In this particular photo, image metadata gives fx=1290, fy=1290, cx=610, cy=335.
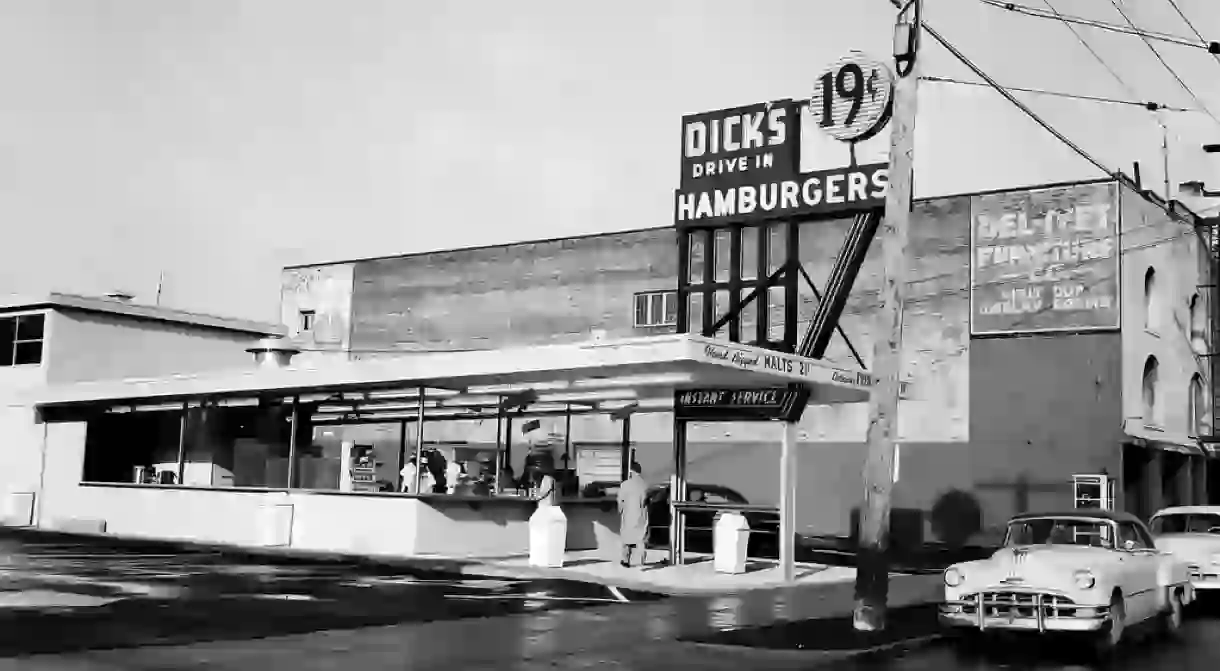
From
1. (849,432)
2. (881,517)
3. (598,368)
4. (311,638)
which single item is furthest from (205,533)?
(849,432)

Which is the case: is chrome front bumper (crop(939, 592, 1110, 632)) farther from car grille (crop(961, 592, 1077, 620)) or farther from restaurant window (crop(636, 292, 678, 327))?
restaurant window (crop(636, 292, 678, 327))

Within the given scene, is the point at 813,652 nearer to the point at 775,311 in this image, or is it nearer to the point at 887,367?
the point at 887,367

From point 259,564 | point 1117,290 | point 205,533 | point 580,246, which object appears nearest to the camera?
point 259,564

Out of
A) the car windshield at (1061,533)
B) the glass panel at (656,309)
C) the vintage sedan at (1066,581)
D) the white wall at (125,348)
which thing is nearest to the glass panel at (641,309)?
the glass panel at (656,309)

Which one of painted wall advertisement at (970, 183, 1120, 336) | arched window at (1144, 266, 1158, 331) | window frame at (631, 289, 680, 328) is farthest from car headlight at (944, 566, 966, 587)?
window frame at (631, 289, 680, 328)

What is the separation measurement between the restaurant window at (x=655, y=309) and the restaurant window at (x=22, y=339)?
2073 centimetres

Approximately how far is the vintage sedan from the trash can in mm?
7655

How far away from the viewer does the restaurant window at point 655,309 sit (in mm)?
46750

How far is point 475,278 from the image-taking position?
→ 52.5 meters

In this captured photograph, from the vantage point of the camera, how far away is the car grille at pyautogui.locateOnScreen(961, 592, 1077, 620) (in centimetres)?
1338

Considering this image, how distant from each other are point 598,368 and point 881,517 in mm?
7238

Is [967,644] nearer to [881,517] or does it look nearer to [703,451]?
[881,517]

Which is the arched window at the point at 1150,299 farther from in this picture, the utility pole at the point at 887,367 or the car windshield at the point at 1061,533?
the utility pole at the point at 887,367

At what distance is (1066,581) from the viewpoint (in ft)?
44.1
